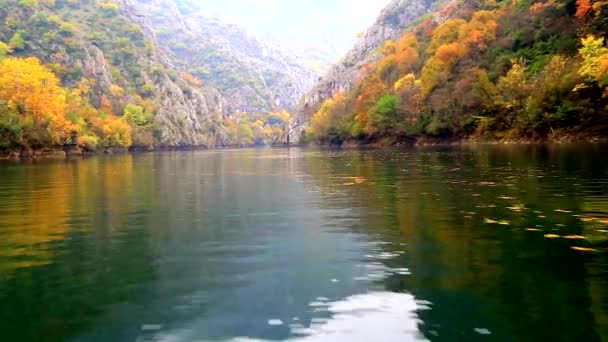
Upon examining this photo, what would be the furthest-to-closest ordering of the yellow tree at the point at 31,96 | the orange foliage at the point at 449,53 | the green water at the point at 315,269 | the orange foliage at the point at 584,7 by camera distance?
1. the orange foliage at the point at 449,53
2. the yellow tree at the point at 31,96
3. the orange foliage at the point at 584,7
4. the green water at the point at 315,269

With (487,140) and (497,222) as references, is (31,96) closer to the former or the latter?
(487,140)

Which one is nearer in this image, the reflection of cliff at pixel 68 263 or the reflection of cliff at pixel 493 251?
the reflection of cliff at pixel 493 251

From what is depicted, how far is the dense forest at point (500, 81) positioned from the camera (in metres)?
71.1

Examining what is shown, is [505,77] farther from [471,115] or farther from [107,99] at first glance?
[107,99]

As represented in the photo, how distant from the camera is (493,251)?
40.1ft

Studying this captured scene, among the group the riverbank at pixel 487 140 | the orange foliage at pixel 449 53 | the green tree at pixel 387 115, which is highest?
the orange foliage at pixel 449 53

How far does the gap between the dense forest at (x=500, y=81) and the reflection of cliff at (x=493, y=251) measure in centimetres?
4655

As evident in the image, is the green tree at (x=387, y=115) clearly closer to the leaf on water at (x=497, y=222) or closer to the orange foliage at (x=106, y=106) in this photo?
the orange foliage at (x=106, y=106)

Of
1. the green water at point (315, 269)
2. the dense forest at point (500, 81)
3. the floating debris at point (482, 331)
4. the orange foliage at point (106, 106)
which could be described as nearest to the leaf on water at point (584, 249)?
the green water at point (315, 269)

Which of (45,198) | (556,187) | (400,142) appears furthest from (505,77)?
(45,198)

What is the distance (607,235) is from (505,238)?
7.56ft

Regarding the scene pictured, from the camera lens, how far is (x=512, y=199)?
20641mm

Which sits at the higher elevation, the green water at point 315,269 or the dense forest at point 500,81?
the dense forest at point 500,81

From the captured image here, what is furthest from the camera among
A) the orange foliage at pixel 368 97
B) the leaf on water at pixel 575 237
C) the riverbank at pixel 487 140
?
the orange foliage at pixel 368 97
